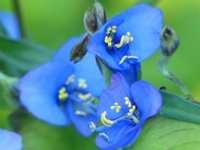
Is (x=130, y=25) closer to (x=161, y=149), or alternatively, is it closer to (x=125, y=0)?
(x=161, y=149)

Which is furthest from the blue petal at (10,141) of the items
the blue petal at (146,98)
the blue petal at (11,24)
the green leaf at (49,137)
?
the blue petal at (11,24)

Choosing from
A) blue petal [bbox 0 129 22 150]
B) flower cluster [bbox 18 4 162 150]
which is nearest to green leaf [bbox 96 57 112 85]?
flower cluster [bbox 18 4 162 150]

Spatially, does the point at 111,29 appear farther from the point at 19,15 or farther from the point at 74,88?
the point at 19,15

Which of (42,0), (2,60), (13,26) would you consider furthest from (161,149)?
(42,0)

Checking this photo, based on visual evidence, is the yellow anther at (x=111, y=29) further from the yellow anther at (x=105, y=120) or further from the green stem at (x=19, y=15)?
the green stem at (x=19, y=15)

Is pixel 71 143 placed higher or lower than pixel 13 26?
lower

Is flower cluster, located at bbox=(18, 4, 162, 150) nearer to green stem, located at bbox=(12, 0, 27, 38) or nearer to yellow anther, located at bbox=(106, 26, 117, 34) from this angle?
yellow anther, located at bbox=(106, 26, 117, 34)
